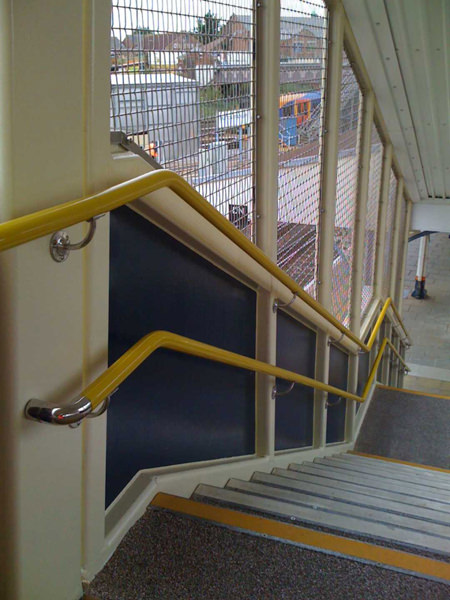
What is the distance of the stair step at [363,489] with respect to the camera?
274 cm

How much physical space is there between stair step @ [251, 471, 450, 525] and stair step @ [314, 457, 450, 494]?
34.1 inches

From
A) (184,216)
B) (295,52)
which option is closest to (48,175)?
(184,216)

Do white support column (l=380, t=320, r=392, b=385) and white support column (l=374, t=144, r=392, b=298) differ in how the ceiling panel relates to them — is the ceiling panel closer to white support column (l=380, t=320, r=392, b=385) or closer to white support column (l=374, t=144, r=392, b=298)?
white support column (l=374, t=144, r=392, b=298)

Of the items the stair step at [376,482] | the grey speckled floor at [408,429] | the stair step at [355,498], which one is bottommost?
the grey speckled floor at [408,429]

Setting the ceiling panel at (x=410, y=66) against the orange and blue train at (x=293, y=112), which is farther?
the ceiling panel at (x=410, y=66)

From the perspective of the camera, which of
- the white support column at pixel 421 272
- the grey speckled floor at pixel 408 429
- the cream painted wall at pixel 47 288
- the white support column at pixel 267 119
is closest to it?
the cream painted wall at pixel 47 288

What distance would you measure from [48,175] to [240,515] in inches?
44.8

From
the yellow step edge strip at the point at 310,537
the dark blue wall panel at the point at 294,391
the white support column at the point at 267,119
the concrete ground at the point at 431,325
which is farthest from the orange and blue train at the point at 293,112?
the concrete ground at the point at 431,325

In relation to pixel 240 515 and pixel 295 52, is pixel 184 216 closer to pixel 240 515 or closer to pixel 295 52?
pixel 240 515

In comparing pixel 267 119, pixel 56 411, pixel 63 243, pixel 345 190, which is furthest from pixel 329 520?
pixel 345 190

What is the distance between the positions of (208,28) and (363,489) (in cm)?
198

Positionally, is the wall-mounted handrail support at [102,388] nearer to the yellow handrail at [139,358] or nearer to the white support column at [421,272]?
the yellow handrail at [139,358]

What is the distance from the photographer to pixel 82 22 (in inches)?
50.3

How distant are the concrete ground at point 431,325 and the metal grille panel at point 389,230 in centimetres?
253
